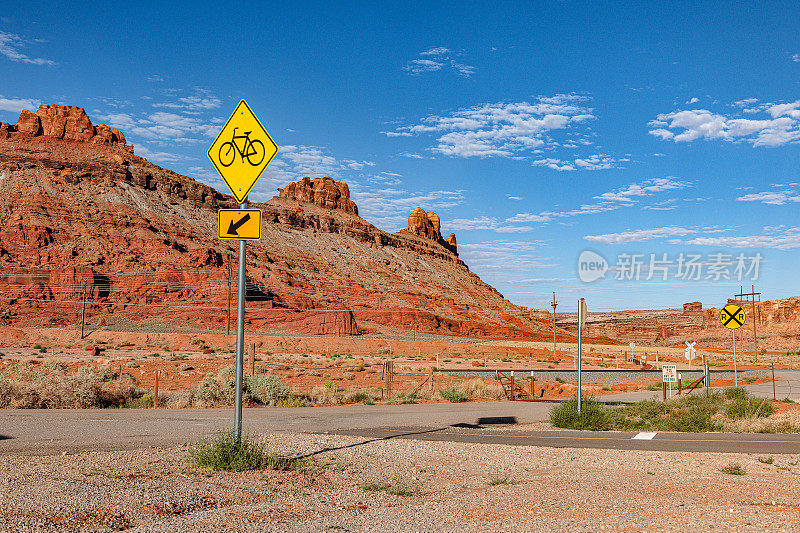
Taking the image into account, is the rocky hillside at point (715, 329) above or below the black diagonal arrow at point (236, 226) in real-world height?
below

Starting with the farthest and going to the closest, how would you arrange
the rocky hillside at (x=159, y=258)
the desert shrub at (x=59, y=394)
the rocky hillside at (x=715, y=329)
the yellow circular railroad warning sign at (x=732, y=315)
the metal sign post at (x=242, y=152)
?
the rocky hillside at (x=715, y=329) → the rocky hillside at (x=159, y=258) → the yellow circular railroad warning sign at (x=732, y=315) → the desert shrub at (x=59, y=394) → the metal sign post at (x=242, y=152)

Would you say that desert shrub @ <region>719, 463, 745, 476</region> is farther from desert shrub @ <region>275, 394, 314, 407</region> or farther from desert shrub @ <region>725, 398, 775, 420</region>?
desert shrub @ <region>275, 394, 314, 407</region>

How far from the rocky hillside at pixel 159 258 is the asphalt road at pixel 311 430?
6719 centimetres

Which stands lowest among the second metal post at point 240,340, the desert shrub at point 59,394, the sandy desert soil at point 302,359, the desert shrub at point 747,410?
the sandy desert soil at point 302,359

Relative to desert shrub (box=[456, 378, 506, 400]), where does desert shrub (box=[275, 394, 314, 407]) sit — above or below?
above

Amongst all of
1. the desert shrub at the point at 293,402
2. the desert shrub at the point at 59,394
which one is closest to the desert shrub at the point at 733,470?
the desert shrub at the point at 293,402

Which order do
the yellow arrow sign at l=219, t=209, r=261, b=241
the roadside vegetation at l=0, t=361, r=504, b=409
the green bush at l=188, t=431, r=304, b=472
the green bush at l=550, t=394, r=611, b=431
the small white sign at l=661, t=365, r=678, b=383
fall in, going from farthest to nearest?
the small white sign at l=661, t=365, r=678, b=383, the roadside vegetation at l=0, t=361, r=504, b=409, the green bush at l=550, t=394, r=611, b=431, the yellow arrow sign at l=219, t=209, r=261, b=241, the green bush at l=188, t=431, r=304, b=472

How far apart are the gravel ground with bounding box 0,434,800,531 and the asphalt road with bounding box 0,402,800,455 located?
2064 mm

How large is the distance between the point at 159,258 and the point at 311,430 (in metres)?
81.9

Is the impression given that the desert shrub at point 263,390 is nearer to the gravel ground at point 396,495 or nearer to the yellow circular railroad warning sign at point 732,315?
the gravel ground at point 396,495

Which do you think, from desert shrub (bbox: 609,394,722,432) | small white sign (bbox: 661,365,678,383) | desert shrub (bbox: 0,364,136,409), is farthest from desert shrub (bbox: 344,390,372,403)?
small white sign (bbox: 661,365,678,383)

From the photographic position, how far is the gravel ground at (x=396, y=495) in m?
5.48

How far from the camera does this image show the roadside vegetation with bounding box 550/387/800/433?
15531 mm

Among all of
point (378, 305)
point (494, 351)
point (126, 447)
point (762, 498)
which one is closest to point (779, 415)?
point (762, 498)
